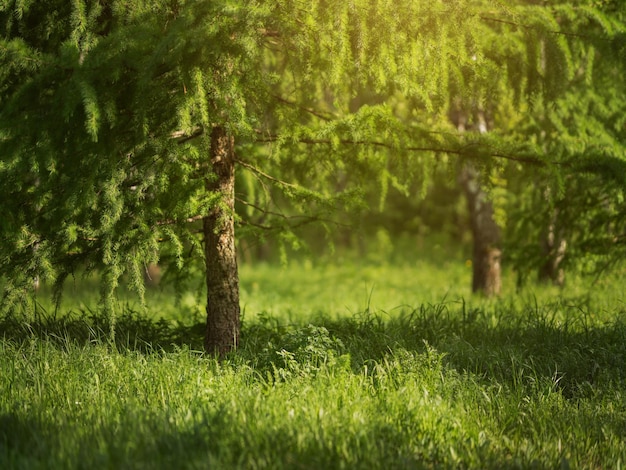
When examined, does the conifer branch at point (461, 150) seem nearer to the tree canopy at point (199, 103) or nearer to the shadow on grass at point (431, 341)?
the tree canopy at point (199, 103)

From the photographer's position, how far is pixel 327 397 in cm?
511

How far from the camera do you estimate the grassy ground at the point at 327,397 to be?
427 centimetres

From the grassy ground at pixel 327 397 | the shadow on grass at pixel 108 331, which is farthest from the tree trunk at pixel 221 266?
the shadow on grass at pixel 108 331

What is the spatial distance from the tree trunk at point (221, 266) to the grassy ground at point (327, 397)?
0.82 ft

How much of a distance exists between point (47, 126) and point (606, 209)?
276 inches

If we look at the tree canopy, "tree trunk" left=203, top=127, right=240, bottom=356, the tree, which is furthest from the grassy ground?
the tree canopy

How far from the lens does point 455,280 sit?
50.9 feet

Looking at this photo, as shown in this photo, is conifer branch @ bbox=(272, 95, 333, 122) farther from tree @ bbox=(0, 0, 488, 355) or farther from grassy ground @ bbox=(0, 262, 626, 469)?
grassy ground @ bbox=(0, 262, 626, 469)

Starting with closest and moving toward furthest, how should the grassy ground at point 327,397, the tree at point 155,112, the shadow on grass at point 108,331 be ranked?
the grassy ground at point 327,397
the tree at point 155,112
the shadow on grass at point 108,331

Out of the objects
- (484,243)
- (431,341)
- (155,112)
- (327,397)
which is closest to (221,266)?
(155,112)

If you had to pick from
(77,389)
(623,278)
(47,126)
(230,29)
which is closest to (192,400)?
(77,389)

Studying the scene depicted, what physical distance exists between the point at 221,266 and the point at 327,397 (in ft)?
6.37

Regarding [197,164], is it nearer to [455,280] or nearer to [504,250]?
[504,250]

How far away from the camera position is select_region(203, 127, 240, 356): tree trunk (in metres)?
6.53
